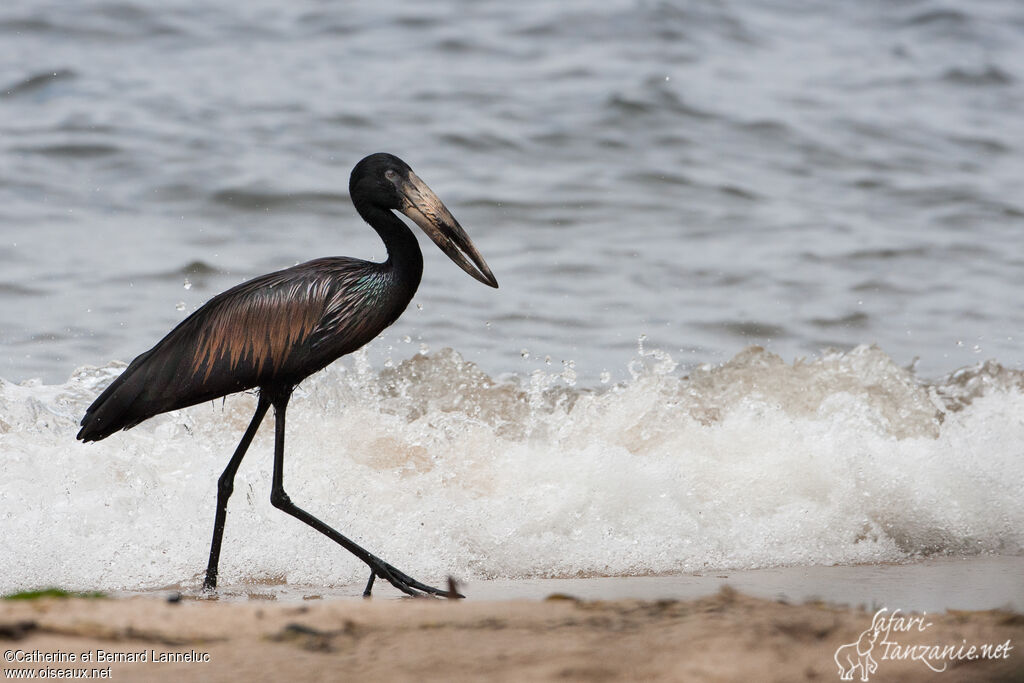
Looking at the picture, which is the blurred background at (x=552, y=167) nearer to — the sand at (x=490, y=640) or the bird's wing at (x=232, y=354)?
the bird's wing at (x=232, y=354)

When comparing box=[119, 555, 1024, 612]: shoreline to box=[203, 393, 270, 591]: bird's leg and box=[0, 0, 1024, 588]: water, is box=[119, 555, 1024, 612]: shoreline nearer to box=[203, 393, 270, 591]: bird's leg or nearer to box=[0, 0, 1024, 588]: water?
box=[203, 393, 270, 591]: bird's leg

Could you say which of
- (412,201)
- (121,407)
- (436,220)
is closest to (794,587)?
(436,220)

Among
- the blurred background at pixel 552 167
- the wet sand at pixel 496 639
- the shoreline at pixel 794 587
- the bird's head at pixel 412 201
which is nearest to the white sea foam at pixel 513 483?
the shoreline at pixel 794 587

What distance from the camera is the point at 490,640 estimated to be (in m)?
2.89

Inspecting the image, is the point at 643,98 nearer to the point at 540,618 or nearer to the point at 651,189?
the point at 651,189

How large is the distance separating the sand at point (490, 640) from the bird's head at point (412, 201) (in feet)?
5.19

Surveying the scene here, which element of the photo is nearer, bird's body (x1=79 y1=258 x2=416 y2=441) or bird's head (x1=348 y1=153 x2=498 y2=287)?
bird's body (x1=79 y1=258 x2=416 y2=441)

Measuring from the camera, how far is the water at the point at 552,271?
17.5 ft

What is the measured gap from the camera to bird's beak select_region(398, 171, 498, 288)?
175 inches

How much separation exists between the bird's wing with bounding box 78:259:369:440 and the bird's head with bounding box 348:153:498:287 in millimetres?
341

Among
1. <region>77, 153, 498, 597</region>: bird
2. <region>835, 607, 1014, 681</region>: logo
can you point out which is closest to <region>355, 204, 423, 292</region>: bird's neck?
<region>77, 153, 498, 597</region>: bird

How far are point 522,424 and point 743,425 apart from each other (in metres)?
1.17

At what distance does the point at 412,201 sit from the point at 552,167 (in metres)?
7.69

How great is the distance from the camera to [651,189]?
1157 cm
